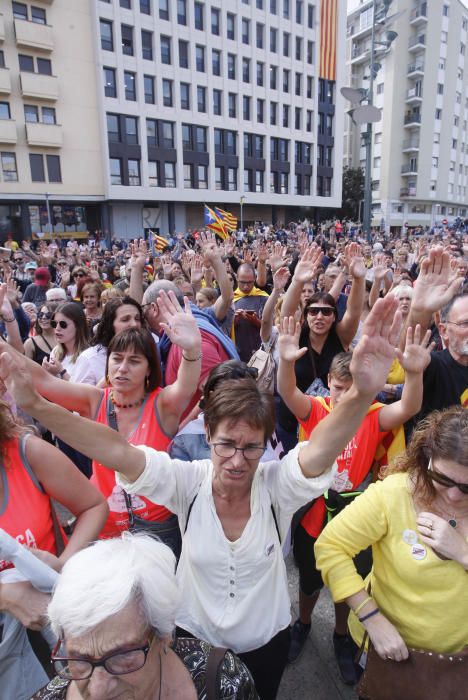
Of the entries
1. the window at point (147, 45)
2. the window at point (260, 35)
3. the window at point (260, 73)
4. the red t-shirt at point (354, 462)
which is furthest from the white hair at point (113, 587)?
the window at point (260, 35)

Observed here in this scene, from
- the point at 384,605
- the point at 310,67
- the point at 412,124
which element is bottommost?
the point at 384,605

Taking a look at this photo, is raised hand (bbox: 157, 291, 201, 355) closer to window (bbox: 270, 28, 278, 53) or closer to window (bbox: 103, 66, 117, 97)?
window (bbox: 103, 66, 117, 97)

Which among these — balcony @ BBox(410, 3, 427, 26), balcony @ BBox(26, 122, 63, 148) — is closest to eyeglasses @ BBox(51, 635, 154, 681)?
balcony @ BBox(26, 122, 63, 148)

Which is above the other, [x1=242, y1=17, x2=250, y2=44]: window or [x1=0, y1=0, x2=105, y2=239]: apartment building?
[x1=242, y1=17, x2=250, y2=44]: window

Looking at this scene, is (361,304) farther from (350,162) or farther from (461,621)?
(350,162)

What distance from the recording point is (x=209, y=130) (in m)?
34.5

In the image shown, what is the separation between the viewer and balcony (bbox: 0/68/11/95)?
25875mm

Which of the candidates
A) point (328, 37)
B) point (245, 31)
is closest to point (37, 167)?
point (245, 31)

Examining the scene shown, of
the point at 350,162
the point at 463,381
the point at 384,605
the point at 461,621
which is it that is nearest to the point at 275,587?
the point at 384,605

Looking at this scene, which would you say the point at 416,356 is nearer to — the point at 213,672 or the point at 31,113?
the point at 213,672

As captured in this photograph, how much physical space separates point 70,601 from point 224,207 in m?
39.2

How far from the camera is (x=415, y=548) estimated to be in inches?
63.0

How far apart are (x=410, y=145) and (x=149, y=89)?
31.5 meters

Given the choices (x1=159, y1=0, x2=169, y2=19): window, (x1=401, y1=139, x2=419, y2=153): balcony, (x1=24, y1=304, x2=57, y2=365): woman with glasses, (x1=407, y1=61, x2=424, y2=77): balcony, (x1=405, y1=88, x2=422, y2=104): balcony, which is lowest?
(x1=24, y1=304, x2=57, y2=365): woman with glasses
